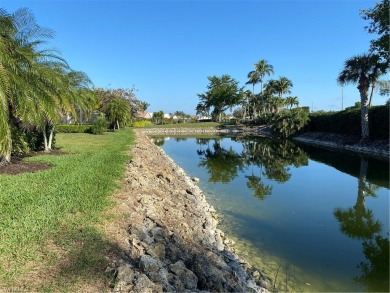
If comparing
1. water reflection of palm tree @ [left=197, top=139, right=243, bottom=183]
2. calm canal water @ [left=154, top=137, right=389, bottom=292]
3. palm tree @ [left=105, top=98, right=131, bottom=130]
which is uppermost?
palm tree @ [left=105, top=98, right=131, bottom=130]

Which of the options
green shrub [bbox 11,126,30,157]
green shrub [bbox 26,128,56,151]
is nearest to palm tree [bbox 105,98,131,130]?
green shrub [bbox 26,128,56,151]

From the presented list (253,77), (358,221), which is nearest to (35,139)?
(358,221)

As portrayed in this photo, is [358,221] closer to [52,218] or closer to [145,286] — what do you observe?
[145,286]

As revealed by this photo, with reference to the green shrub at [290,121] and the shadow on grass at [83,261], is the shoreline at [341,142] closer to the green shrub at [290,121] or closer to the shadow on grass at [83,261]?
the green shrub at [290,121]

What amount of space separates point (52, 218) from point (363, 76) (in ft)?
101

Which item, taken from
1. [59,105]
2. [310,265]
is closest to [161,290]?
[310,265]

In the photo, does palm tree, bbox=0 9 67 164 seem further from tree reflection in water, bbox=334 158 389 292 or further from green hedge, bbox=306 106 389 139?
green hedge, bbox=306 106 389 139

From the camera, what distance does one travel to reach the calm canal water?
22.2 feet

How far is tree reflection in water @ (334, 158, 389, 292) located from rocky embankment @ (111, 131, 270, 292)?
2.30 metres

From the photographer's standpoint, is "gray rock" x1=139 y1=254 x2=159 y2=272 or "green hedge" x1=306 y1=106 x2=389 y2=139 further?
"green hedge" x1=306 y1=106 x2=389 y2=139

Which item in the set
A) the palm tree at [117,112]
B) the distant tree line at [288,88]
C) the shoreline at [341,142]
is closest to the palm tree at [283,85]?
the distant tree line at [288,88]

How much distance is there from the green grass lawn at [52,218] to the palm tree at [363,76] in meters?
27.0

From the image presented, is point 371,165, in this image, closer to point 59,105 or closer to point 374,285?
point 374,285

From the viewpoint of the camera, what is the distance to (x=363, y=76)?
29.8 meters
